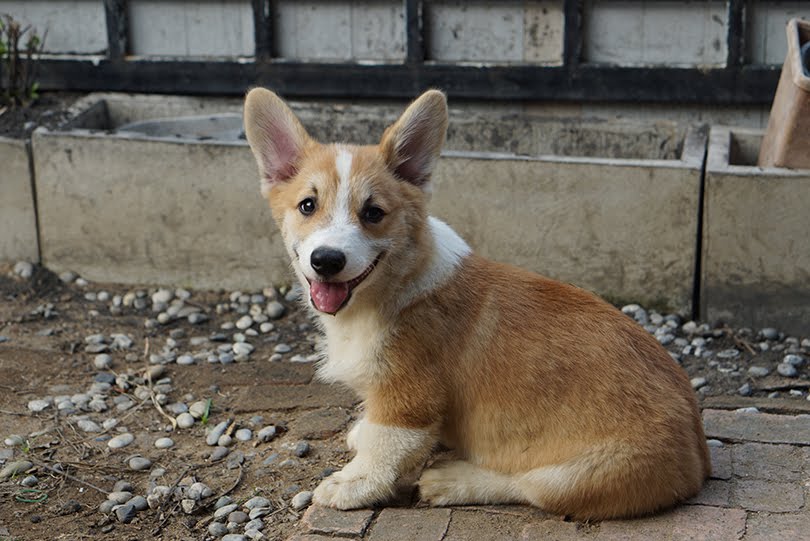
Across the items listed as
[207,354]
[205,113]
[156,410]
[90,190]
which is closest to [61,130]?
[90,190]

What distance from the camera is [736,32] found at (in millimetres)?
6570

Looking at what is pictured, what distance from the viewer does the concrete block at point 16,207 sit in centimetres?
652

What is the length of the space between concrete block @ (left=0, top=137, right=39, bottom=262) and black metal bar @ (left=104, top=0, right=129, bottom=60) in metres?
1.20

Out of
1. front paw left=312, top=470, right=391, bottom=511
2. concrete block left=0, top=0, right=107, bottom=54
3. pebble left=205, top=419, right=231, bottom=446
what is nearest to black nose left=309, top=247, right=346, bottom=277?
front paw left=312, top=470, right=391, bottom=511

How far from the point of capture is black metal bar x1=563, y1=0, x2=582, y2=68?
22.2 feet

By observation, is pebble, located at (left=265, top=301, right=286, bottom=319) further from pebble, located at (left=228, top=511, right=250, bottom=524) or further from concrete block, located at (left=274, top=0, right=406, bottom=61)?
pebble, located at (left=228, top=511, right=250, bottom=524)

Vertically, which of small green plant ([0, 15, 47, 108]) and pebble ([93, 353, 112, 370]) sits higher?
small green plant ([0, 15, 47, 108])

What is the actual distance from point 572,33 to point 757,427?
10.3 ft

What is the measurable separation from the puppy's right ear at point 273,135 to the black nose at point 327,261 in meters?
0.60

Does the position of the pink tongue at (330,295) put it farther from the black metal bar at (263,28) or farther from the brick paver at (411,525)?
the black metal bar at (263,28)

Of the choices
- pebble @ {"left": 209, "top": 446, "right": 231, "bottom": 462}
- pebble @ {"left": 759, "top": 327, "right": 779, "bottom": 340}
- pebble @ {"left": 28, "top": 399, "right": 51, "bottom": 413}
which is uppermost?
pebble @ {"left": 759, "top": 327, "right": 779, "bottom": 340}

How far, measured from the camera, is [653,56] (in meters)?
6.82

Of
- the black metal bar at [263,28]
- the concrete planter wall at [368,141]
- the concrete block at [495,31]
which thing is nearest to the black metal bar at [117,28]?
the concrete planter wall at [368,141]

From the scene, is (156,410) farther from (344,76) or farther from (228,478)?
(344,76)
